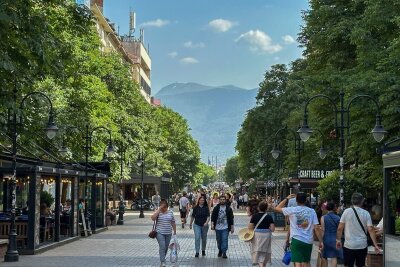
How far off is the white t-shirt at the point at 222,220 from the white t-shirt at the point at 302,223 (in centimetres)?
789

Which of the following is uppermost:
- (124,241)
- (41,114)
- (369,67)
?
(369,67)

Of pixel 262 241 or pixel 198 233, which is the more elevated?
pixel 262 241

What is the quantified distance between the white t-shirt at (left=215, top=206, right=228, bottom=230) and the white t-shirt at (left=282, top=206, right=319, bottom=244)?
7.89 meters

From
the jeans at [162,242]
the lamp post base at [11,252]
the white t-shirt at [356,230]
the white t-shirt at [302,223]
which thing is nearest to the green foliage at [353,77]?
the jeans at [162,242]

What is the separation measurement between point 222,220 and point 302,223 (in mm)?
8148

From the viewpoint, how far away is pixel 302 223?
13.3 m

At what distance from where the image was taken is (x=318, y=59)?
43.7 m

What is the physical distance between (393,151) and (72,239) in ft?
54.2

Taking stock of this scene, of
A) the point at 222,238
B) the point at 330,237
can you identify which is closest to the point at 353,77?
the point at 222,238

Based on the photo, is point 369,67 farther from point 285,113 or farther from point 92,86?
point 285,113

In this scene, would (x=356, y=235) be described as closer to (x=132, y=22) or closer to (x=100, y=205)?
(x=100, y=205)

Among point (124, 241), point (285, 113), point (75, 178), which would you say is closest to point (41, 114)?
point (75, 178)

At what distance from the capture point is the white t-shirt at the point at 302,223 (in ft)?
43.7

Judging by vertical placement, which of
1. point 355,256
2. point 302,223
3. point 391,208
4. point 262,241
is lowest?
point 355,256
